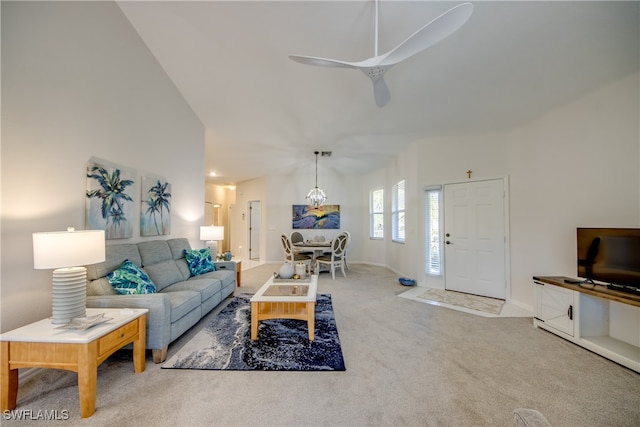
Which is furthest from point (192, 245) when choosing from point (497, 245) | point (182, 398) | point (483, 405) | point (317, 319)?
point (497, 245)

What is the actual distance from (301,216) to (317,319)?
4622 millimetres

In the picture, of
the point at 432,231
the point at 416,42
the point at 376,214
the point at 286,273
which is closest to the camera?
the point at 416,42

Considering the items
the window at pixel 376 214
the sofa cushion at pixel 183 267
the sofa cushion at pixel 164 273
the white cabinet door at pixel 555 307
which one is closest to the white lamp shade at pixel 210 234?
the sofa cushion at pixel 183 267

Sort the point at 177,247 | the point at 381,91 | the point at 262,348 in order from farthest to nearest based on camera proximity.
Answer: the point at 177,247 < the point at 262,348 < the point at 381,91

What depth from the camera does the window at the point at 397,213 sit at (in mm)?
5846

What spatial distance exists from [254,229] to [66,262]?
666 cm

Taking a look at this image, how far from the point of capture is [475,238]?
4.16 m

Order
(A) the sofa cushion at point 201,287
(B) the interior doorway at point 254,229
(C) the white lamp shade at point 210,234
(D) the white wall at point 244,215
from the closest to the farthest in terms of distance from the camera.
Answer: (A) the sofa cushion at point 201,287
(C) the white lamp shade at point 210,234
(D) the white wall at point 244,215
(B) the interior doorway at point 254,229

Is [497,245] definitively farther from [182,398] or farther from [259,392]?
[182,398]

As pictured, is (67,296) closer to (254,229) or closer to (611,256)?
(611,256)

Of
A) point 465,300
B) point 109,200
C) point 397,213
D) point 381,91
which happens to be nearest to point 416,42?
point 381,91

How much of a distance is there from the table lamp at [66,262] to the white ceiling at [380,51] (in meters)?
2.41

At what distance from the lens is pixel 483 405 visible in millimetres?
1670

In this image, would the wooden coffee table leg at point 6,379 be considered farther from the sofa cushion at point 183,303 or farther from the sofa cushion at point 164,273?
the sofa cushion at point 164,273
